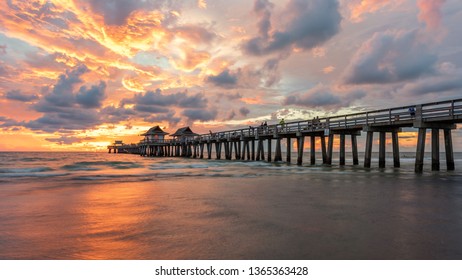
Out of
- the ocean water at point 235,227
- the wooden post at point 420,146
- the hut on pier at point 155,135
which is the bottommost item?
the ocean water at point 235,227

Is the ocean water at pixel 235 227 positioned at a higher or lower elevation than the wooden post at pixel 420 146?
lower

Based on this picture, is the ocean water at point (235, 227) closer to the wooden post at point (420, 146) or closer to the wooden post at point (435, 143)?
the wooden post at point (420, 146)

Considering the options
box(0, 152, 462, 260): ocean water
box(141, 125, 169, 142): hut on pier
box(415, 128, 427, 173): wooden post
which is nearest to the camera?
box(0, 152, 462, 260): ocean water

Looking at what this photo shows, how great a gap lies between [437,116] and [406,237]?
1531cm

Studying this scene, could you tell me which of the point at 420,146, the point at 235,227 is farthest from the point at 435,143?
the point at 235,227

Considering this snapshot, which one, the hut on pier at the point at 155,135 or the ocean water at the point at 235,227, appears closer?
the ocean water at the point at 235,227

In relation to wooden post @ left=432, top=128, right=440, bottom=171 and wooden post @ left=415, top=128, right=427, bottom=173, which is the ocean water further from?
wooden post @ left=432, top=128, right=440, bottom=171

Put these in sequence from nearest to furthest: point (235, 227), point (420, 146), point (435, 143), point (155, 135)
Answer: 1. point (235, 227)
2. point (435, 143)
3. point (420, 146)
4. point (155, 135)

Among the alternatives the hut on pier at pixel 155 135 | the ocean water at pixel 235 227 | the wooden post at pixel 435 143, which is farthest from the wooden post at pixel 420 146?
the hut on pier at pixel 155 135

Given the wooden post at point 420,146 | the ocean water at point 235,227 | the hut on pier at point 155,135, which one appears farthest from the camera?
the hut on pier at point 155,135

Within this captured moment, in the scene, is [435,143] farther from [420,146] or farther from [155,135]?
[155,135]

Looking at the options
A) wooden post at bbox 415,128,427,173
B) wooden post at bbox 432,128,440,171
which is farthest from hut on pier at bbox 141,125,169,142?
wooden post at bbox 432,128,440,171

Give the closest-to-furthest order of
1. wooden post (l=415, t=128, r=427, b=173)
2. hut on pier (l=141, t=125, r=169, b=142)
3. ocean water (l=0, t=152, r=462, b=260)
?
ocean water (l=0, t=152, r=462, b=260) → wooden post (l=415, t=128, r=427, b=173) → hut on pier (l=141, t=125, r=169, b=142)
